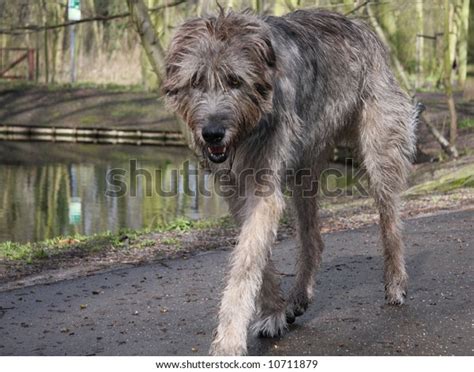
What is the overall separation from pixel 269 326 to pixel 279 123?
130cm

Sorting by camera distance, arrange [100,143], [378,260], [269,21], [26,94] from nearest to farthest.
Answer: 1. [269,21]
2. [378,260]
3. [100,143]
4. [26,94]

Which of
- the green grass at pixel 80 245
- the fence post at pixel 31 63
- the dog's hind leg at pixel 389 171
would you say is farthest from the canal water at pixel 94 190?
the fence post at pixel 31 63

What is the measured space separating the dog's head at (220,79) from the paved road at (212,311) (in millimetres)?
1363

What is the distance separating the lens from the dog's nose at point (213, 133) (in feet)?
16.8

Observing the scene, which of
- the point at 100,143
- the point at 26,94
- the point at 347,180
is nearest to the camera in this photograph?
the point at 347,180

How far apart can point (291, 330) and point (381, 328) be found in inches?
23.1

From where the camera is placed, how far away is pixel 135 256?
891 cm

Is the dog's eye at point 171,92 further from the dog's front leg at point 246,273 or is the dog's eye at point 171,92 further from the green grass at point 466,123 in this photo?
the green grass at point 466,123

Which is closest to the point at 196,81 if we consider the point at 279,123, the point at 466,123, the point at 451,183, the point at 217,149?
the point at 217,149

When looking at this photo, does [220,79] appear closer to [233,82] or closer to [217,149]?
[233,82]

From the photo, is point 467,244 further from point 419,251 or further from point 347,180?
point 347,180

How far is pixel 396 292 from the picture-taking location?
A: 6.76 m

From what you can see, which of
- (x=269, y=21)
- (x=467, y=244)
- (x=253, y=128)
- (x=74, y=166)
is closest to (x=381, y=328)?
(x=253, y=128)

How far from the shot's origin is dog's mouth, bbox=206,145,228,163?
523cm
